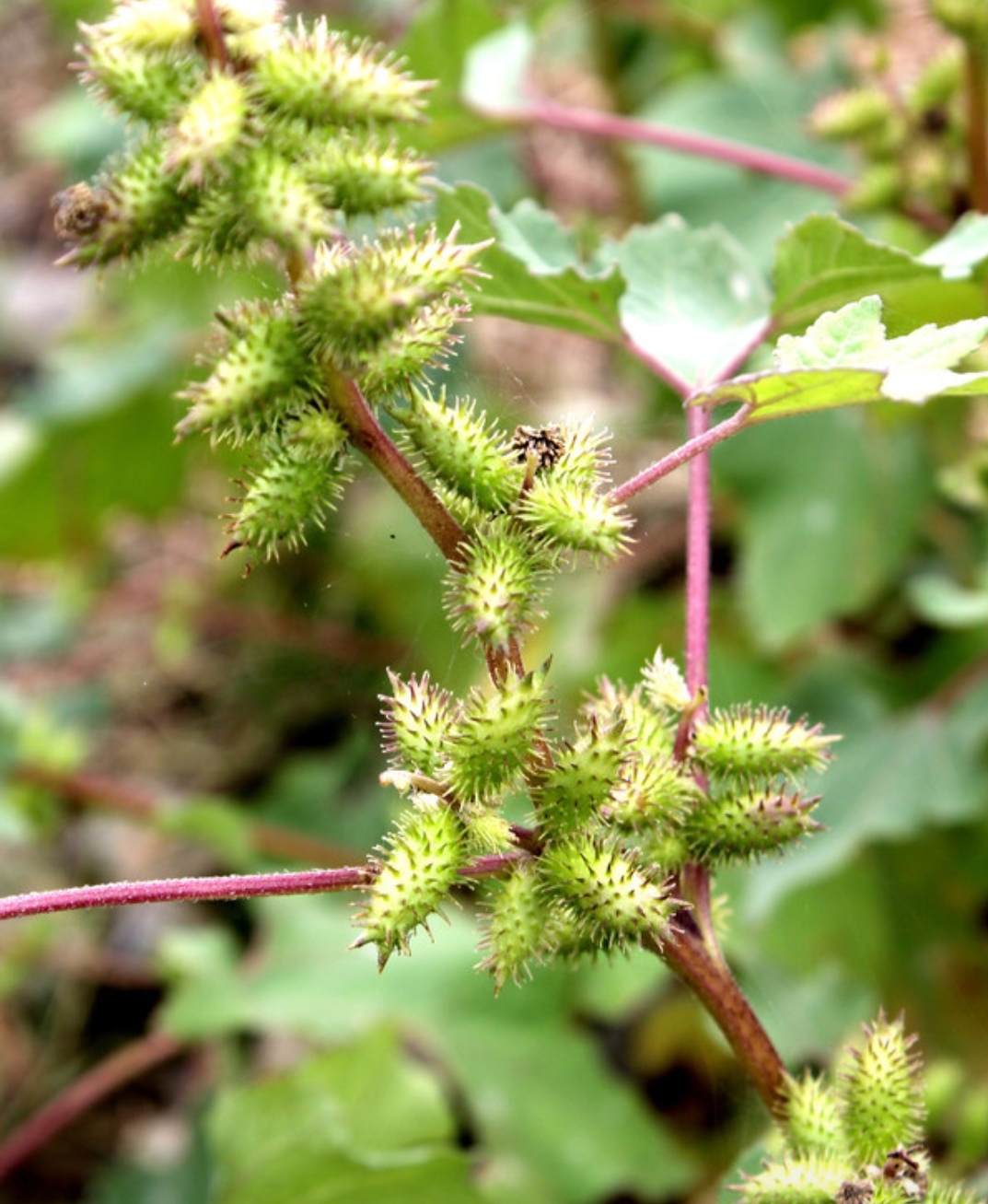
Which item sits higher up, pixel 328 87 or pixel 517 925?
pixel 328 87

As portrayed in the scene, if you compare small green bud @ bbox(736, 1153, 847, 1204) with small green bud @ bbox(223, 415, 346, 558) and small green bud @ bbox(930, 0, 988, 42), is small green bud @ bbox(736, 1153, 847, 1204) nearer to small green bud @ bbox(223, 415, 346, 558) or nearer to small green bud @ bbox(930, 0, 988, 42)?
small green bud @ bbox(223, 415, 346, 558)

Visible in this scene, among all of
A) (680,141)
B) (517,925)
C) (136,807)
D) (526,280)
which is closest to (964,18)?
(680,141)

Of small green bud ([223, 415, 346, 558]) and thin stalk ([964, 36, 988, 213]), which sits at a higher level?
thin stalk ([964, 36, 988, 213])

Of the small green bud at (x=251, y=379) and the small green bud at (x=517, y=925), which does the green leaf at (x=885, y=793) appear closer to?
the small green bud at (x=517, y=925)

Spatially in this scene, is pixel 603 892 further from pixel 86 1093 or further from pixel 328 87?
pixel 86 1093

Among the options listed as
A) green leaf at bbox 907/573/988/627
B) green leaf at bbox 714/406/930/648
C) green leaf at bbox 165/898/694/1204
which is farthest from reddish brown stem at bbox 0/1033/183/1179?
green leaf at bbox 907/573/988/627

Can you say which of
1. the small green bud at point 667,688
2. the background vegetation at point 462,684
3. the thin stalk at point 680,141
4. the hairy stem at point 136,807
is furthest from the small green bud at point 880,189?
the hairy stem at point 136,807

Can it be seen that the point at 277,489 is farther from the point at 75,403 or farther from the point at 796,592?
the point at 75,403

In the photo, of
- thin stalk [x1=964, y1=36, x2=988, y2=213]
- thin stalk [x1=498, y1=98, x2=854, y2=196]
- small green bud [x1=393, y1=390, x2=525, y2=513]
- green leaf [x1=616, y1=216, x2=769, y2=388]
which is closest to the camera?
small green bud [x1=393, y1=390, x2=525, y2=513]
